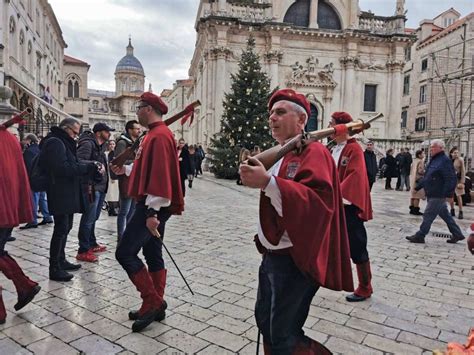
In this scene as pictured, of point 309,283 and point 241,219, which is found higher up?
point 309,283

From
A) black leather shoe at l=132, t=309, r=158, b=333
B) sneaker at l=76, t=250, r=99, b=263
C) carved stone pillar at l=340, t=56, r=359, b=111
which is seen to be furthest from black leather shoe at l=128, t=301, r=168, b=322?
carved stone pillar at l=340, t=56, r=359, b=111

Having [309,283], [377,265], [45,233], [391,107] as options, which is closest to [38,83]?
[45,233]

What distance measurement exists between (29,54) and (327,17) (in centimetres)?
2383

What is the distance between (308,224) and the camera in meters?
2.22

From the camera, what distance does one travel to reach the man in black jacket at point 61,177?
4953 millimetres

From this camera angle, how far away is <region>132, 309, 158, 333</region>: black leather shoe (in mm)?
3689

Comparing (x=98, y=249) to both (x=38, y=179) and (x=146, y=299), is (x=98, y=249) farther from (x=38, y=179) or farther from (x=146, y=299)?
(x=146, y=299)

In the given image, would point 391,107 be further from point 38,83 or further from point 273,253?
point 273,253

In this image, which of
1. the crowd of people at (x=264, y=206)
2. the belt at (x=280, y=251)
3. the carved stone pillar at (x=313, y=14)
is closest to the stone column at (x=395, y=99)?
the carved stone pillar at (x=313, y=14)

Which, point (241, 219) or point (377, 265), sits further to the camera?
point (241, 219)

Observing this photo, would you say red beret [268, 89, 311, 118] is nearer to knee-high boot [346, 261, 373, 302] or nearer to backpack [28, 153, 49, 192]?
knee-high boot [346, 261, 373, 302]

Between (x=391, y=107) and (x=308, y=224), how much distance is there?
112 feet

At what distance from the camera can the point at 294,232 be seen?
223cm

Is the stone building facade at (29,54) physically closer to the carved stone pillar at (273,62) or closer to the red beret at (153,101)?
the red beret at (153,101)
